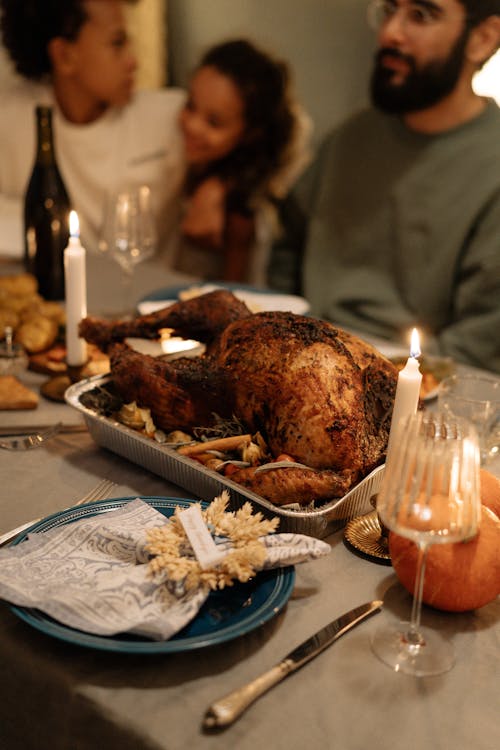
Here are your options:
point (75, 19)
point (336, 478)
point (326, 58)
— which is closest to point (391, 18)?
point (326, 58)

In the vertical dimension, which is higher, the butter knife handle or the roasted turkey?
the roasted turkey

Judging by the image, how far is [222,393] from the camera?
3.35 feet

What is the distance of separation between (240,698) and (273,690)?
42 millimetres

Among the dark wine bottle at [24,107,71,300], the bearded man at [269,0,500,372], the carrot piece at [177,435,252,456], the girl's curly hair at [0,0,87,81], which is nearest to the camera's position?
the carrot piece at [177,435,252,456]

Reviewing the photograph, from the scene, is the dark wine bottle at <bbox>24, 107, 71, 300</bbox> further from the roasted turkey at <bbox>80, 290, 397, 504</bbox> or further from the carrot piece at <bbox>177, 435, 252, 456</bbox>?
the carrot piece at <bbox>177, 435, 252, 456</bbox>

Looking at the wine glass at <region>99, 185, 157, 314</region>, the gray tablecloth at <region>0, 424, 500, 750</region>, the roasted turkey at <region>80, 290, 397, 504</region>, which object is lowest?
the gray tablecloth at <region>0, 424, 500, 750</region>

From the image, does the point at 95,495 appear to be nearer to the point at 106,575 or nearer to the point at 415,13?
the point at 106,575

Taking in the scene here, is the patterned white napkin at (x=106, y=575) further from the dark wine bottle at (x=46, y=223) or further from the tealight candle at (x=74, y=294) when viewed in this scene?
the dark wine bottle at (x=46, y=223)

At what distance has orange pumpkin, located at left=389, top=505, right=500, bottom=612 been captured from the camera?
756 mm

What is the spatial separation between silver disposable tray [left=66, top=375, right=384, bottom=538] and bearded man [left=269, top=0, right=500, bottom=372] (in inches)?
49.8

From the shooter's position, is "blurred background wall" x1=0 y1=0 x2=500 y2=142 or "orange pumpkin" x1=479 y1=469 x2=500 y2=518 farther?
"blurred background wall" x1=0 y1=0 x2=500 y2=142

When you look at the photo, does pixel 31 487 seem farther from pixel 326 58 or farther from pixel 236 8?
pixel 236 8

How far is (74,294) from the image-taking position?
1269 millimetres

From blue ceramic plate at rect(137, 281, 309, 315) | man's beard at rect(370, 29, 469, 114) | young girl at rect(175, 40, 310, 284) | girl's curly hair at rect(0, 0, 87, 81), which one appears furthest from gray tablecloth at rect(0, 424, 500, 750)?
girl's curly hair at rect(0, 0, 87, 81)
